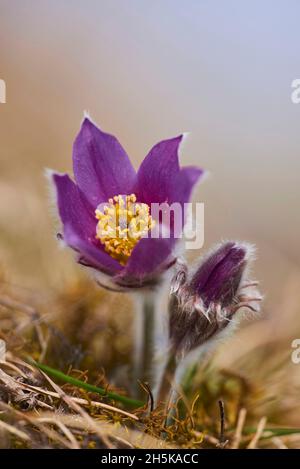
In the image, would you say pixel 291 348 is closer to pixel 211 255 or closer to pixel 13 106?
pixel 211 255

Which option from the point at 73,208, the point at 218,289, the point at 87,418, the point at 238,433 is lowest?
the point at 238,433

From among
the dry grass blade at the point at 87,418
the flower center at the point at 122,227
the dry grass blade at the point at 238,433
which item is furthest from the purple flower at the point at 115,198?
the dry grass blade at the point at 238,433

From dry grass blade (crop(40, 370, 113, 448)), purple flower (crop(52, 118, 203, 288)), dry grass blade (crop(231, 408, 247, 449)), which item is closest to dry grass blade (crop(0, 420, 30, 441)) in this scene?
dry grass blade (crop(40, 370, 113, 448))

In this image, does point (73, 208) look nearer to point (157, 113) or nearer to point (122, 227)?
point (122, 227)

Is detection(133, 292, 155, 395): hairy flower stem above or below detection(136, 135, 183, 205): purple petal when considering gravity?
below

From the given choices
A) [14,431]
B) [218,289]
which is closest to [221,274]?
[218,289]

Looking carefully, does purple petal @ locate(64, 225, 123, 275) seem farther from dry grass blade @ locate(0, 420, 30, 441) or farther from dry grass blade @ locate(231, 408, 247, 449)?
dry grass blade @ locate(231, 408, 247, 449)

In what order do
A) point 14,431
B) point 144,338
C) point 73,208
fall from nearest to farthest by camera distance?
point 14,431 → point 73,208 → point 144,338
